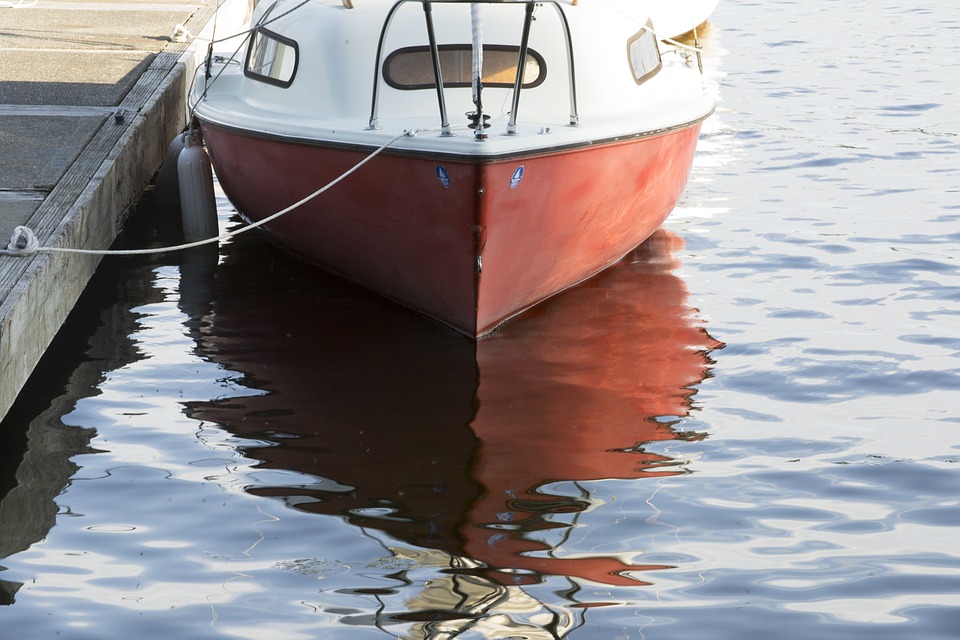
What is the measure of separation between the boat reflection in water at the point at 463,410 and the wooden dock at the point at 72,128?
0.93 meters

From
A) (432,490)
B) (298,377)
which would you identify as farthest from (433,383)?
(432,490)

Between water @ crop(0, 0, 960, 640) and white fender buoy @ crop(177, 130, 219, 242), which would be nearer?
water @ crop(0, 0, 960, 640)

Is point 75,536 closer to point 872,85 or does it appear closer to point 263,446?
point 263,446

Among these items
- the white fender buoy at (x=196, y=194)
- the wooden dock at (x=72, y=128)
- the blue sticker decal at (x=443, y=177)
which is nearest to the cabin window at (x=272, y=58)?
the white fender buoy at (x=196, y=194)

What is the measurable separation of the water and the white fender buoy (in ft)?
0.70

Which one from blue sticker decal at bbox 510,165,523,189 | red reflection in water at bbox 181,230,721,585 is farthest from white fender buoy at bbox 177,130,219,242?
blue sticker decal at bbox 510,165,523,189

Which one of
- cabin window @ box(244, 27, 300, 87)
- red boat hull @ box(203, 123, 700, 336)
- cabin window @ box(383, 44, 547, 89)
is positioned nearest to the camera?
red boat hull @ box(203, 123, 700, 336)

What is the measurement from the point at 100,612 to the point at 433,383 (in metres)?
2.65

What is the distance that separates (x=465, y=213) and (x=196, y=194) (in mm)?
3348

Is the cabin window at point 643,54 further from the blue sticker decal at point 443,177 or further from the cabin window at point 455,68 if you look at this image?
the blue sticker decal at point 443,177

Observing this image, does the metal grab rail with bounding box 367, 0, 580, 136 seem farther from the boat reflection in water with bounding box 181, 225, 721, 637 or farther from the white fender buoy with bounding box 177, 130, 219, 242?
the white fender buoy with bounding box 177, 130, 219, 242

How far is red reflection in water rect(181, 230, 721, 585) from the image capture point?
5492 millimetres

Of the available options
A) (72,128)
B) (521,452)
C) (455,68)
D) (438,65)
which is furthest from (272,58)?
(521,452)

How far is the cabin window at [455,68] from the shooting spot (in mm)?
7500
